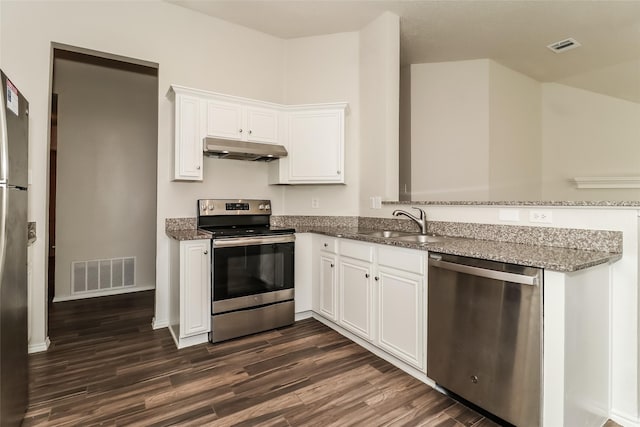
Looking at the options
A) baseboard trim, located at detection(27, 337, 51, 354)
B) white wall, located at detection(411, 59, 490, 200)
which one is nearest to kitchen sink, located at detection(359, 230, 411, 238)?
white wall, located at detection(411, 59, 490, 200)

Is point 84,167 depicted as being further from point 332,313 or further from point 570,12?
point 570,12

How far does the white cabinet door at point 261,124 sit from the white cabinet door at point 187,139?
1.48ft

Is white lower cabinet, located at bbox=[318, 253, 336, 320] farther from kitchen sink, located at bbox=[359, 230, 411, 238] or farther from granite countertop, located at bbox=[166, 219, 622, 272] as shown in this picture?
granite countertop, located at bbox=[166, 219, 622, 272]

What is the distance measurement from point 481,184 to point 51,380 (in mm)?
4239

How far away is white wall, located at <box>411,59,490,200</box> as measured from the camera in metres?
3.80

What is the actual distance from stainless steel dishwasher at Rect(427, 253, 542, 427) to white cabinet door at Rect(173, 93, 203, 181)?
6.92 ft

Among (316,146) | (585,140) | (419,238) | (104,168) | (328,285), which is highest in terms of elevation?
(585,140)

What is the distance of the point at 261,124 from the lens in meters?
3.12

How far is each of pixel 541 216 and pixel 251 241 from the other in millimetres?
2056

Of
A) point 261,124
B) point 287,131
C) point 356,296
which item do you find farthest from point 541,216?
point 261,124

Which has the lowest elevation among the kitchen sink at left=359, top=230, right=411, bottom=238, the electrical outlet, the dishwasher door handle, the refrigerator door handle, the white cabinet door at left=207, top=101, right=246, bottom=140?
the dishwasher door handle

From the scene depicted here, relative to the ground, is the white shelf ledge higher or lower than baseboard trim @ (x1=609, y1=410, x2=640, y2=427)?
higher

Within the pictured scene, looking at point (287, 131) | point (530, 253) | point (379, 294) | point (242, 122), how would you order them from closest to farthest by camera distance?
point (530, 253) < point (379, 294) < point (242, 122) < point (287, 131)

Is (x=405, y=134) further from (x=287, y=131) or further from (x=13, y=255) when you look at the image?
(x=13, y=255)
